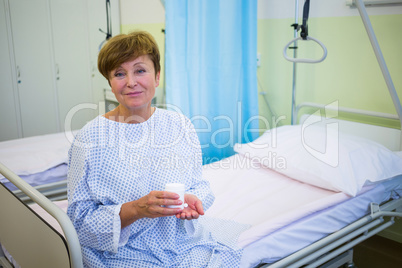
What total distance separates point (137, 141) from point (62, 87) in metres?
2.92

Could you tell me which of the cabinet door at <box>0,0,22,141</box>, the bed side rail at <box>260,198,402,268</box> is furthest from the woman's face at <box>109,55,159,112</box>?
the cabinet door at <box>0,0,22,141</box>

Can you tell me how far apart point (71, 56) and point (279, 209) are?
286 centimetres

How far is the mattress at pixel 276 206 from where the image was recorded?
1.72 m

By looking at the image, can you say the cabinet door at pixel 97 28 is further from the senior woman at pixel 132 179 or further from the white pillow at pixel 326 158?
the senior woman at pixel 132 179

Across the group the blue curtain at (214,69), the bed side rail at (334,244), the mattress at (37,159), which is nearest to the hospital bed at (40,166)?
the mattress at (37,159)

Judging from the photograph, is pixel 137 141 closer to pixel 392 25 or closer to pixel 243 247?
pixel 243 247

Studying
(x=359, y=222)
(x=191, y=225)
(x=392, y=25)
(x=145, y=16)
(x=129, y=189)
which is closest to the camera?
(x=129, y=189)

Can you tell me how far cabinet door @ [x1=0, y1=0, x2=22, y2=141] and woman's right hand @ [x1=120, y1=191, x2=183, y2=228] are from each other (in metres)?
3.00

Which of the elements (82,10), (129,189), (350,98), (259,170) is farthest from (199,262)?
(82,10)

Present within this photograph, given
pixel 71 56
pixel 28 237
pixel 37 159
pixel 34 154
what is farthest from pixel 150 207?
pixel 71 56

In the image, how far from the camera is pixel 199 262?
1472 mm

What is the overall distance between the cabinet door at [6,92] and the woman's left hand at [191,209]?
9.91ft

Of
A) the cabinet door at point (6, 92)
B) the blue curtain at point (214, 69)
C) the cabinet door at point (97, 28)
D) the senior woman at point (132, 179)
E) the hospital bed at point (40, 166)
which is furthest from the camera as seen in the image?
the cabinet door at point (97, 28)

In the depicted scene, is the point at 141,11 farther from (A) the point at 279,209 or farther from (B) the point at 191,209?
(B) the point at 191,209
